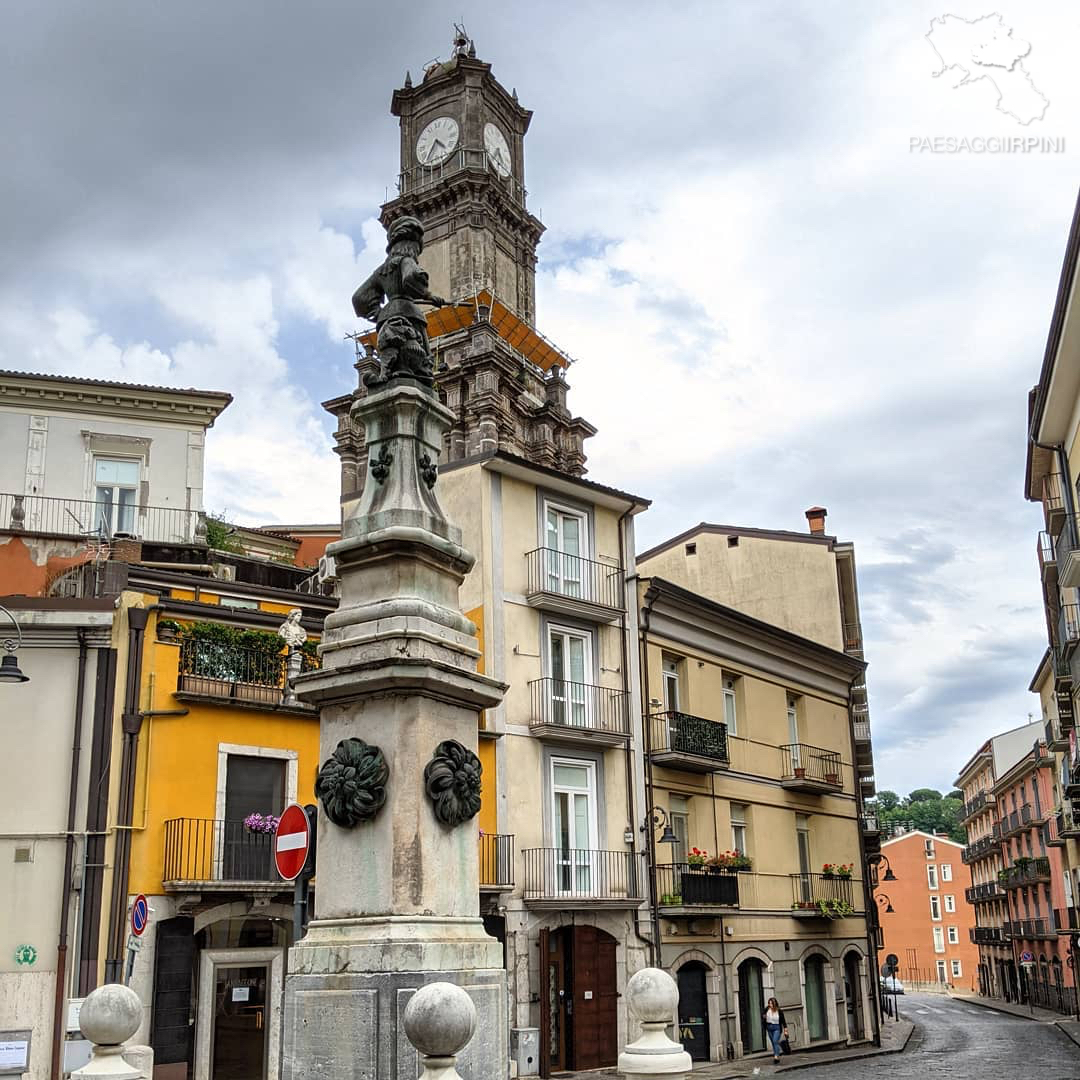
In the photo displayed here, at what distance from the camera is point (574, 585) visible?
2762 centimetres

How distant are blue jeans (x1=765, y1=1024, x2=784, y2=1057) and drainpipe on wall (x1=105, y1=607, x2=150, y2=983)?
15193 millimetres

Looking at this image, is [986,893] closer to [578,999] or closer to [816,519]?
[816,519]

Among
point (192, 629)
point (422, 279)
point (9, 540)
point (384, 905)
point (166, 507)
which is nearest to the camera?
point (384, 905)

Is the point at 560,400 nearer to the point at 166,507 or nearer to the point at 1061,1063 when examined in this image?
the point at 166,507

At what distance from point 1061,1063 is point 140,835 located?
20.3m

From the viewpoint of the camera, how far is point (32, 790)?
20391 mm

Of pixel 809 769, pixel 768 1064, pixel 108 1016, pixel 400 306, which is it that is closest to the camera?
pixel 108 1016

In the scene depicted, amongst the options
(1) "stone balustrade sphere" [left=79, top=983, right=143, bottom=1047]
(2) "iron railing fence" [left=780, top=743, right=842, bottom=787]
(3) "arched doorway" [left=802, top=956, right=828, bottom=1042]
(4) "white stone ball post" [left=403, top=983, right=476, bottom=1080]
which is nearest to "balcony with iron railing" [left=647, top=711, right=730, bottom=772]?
(2) "iron railing fence" [left=780, top=743, right=842, bottom=787]

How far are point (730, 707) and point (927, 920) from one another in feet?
216

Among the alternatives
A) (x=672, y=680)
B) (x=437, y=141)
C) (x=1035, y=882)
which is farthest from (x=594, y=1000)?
(x=437, y=141)

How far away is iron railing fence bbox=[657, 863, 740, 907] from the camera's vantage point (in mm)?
26781

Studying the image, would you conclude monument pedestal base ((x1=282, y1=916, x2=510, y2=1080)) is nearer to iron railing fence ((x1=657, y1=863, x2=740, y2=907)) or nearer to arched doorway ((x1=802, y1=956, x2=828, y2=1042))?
iron railing fence ((x1=657, y1=863, x2=740, y2=907))

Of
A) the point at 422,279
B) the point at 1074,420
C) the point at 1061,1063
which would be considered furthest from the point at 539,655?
the point at 422,279

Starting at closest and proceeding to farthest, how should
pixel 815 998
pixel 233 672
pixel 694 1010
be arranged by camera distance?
pixel 233 672 < pixel 694 1010 < pixel 815 998
